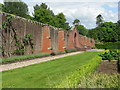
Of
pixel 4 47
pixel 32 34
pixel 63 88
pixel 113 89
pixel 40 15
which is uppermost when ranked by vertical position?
pixel 40 15

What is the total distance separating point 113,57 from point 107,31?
194 feet

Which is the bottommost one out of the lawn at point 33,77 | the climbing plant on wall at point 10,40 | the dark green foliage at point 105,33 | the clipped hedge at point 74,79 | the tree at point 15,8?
the lawn at point 33,77

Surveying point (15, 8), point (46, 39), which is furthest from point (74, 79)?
point (15, 8)

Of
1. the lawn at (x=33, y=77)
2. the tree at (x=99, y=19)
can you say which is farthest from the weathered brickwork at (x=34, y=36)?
the tree at (x=99, y=19)

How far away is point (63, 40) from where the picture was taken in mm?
25531

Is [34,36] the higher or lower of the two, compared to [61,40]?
higher

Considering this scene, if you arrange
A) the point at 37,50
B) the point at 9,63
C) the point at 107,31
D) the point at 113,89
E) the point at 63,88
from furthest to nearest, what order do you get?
the point at 107,31 < the point at 37,50 < the point at 9,63 < the point at 113,89 < the point at 63,88

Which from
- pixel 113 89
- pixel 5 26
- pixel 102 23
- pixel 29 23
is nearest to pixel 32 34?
pixel 29 23

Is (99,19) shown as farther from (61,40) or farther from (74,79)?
(74,79)

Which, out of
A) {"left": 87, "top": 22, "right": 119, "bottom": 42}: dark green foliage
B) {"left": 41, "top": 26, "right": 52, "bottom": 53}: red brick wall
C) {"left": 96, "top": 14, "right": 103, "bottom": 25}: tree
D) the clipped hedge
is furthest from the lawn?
{"left": 96, "top": 14, "right": 103, "bottom": 25}: tree

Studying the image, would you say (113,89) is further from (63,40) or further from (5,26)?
(63,40)

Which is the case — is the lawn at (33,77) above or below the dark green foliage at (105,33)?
below

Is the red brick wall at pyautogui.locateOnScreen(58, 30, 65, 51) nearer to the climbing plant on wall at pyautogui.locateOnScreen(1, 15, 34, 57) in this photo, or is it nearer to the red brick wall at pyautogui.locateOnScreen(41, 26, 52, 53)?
the red brick wall at pyautogui.locateOnScreen(41, 26, 52, 53)

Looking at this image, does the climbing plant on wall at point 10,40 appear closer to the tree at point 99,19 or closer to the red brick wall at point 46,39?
the red brick wall at point 46,39
